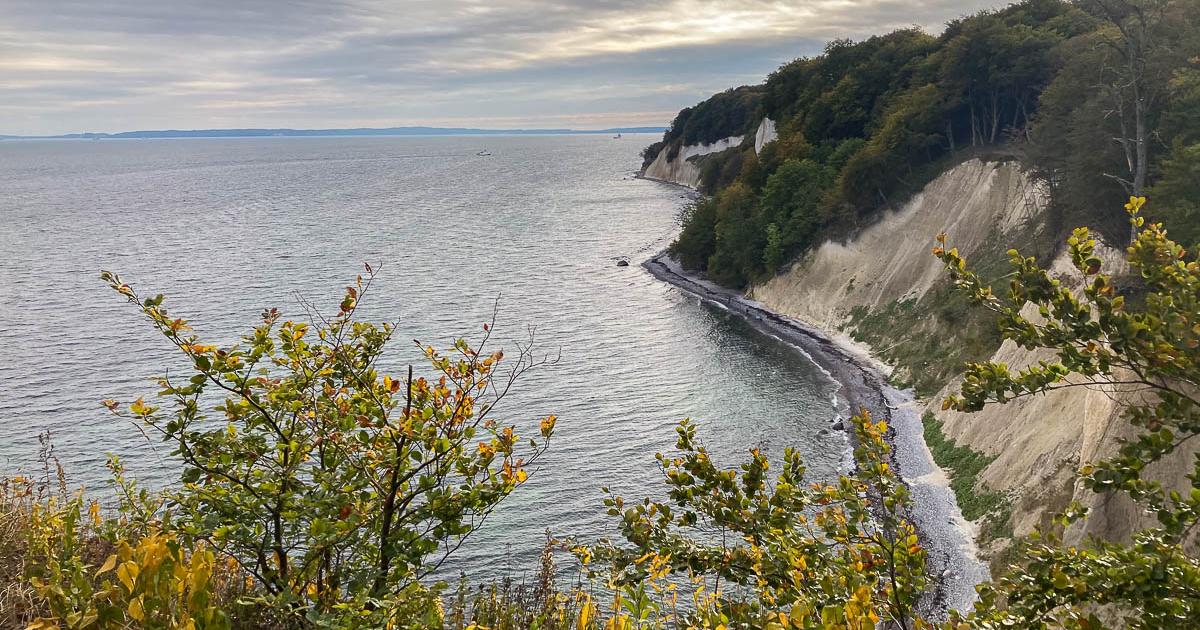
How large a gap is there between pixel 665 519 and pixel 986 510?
90.6ft

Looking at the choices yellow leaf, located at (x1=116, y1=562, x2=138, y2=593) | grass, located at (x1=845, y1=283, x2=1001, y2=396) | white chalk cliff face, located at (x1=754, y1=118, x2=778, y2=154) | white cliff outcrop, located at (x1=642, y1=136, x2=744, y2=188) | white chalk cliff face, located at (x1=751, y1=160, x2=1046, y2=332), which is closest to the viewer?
yellow leaf, located at (x1=116, y1=562, x2=138, y2=593)

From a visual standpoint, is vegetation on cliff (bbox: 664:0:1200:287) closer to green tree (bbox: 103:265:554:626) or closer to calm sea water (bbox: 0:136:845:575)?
calm sea water (bbox: 0:136:845:575)

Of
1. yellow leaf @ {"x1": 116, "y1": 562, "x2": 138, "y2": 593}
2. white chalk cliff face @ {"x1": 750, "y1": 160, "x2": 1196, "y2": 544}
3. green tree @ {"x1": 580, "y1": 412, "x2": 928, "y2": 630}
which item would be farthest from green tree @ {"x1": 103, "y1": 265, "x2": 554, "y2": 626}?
white chalk cliff face @ {"x1": 750, "y1": 160, "x2": 1196, "y2": 544}

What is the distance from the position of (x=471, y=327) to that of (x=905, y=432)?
113 ft

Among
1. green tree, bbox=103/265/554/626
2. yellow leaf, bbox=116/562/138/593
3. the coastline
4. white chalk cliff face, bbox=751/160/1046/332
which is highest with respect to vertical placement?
Answer: yellow leaf, bbox=116/562/138/593

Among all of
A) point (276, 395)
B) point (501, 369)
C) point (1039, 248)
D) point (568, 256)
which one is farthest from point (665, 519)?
point (568, 256)

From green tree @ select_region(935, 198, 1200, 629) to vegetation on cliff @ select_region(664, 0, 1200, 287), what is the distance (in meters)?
23.1

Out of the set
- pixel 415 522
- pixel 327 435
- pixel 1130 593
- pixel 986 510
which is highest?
pixel 327 435

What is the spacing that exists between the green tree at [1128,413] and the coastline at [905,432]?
0.85m

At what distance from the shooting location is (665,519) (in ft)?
24.9

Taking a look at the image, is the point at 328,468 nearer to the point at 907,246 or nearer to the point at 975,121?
the point at 907,246

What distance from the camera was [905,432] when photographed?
40500 mm

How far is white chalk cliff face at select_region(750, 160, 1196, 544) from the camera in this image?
976 inches

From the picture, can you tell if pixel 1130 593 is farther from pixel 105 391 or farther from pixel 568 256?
pixel 568 256
